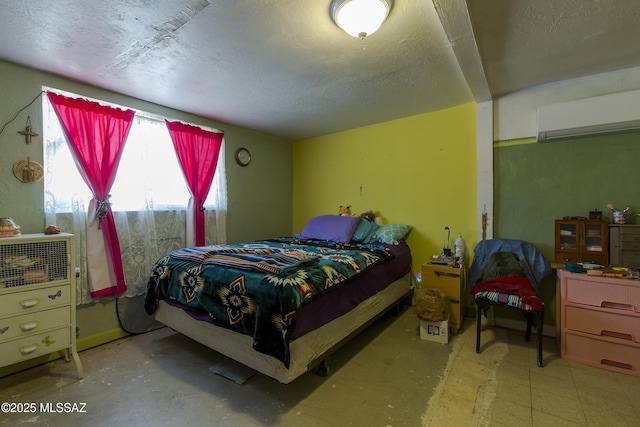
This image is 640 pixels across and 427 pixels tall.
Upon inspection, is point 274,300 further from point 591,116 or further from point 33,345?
point 591,116

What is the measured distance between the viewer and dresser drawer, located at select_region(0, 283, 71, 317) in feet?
5.86

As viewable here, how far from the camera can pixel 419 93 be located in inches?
109

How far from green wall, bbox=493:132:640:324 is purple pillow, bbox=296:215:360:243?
1.53m

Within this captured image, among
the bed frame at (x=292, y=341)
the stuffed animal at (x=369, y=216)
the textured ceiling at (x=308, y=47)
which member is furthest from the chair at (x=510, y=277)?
the textured ceiling at (x=308, y=47)

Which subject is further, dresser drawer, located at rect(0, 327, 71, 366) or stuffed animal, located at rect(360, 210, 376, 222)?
stuffed animal, located at rect(360, 210, 376, 222)

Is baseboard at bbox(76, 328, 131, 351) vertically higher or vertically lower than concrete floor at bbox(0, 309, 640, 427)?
higher

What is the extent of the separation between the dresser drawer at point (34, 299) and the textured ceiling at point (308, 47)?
5.47 ft

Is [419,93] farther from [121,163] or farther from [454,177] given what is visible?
[121,163]

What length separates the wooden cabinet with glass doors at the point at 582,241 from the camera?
2.29 meters

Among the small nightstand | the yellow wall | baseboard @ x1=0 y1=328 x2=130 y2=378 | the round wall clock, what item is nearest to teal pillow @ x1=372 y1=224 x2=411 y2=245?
the yellow wall

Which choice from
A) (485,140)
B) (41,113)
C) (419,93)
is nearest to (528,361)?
(485,140)

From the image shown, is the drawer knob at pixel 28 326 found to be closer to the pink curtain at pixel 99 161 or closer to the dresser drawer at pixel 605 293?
the pink curtain at pixel 99 161

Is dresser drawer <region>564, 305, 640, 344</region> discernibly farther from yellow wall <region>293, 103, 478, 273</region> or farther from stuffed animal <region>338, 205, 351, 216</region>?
stuffed animal <region>338, 205, 351, 216</region>

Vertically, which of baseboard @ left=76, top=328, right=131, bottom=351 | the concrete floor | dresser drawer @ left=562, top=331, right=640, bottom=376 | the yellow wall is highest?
the yellow wall
